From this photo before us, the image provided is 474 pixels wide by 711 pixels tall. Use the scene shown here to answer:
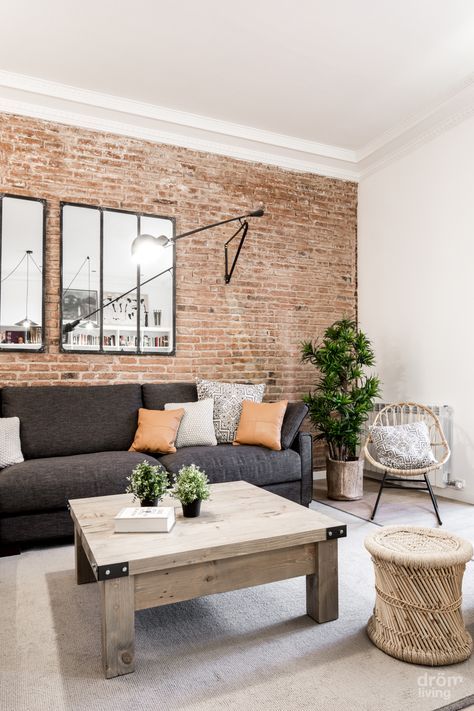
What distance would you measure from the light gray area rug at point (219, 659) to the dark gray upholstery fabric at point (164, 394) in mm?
1727

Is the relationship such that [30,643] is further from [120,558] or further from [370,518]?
[370,518]

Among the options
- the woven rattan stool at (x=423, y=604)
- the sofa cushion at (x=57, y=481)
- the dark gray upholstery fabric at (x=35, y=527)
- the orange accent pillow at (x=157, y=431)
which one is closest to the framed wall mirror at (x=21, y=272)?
the orange accent pillow at (x=157, y=431)

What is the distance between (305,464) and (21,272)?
105 inches

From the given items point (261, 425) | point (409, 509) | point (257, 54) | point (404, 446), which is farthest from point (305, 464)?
point (257, 54)

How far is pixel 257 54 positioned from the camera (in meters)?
3.60

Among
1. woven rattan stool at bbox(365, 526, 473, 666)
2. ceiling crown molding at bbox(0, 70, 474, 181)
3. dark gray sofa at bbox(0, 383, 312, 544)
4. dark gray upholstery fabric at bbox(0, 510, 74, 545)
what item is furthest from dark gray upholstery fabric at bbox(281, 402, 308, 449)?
ceiling crown molding at bbox(0, 70, 474, 181)

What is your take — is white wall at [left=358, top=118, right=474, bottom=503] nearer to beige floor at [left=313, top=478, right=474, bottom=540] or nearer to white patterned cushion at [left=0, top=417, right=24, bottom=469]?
beige floor at [left=313, top=478, right=474, bottom=540]

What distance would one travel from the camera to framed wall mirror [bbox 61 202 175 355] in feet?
13.7

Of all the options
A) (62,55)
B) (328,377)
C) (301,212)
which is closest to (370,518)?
(328,377)

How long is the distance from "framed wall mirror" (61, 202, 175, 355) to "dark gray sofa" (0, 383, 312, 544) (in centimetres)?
48

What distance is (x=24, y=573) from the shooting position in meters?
2.68

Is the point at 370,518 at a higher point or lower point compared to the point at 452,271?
lower

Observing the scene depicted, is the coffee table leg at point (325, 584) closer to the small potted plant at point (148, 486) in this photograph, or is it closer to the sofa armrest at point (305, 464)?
the small potted plant at point (148, 486)

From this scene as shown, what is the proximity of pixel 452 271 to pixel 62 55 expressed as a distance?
3.47 m
